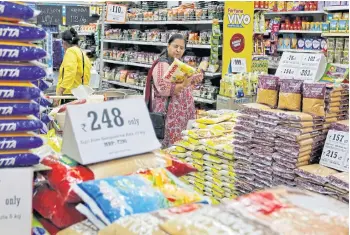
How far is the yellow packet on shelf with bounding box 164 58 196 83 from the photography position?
3848mm

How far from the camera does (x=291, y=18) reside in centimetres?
892

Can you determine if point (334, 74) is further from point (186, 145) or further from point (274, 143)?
point (186, 145)

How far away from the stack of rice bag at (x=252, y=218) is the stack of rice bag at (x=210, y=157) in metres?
1.60

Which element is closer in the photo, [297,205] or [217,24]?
[297,205]

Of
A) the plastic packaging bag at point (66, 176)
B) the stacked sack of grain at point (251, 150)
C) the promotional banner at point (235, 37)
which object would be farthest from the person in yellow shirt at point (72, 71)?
the plastic packaging bag at point (66, 176)

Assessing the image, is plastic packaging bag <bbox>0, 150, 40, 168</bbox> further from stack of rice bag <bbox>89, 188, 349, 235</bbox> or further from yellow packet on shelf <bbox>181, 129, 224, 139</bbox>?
yellow packet on shelf <bbox>181, 129, 224, 139</bbox>

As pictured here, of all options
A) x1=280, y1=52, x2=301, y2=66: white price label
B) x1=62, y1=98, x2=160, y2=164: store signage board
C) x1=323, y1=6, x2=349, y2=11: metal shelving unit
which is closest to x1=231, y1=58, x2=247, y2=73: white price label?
x1=323, y1=6, x2=349, y2=11: metal shelving unit

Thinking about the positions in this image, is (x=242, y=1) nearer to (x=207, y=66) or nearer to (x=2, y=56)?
(x=207, y=66)

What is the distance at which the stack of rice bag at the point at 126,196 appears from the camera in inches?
57.3

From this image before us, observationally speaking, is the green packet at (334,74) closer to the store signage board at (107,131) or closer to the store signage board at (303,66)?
the store signage board at (303,66)

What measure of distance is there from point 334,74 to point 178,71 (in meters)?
1.50

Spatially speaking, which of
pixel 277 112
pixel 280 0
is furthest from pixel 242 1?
pixel 277 112

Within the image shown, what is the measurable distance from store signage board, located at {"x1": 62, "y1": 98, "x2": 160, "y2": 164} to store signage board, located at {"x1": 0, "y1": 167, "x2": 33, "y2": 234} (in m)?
0.20

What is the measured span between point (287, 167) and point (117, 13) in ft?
15.6
